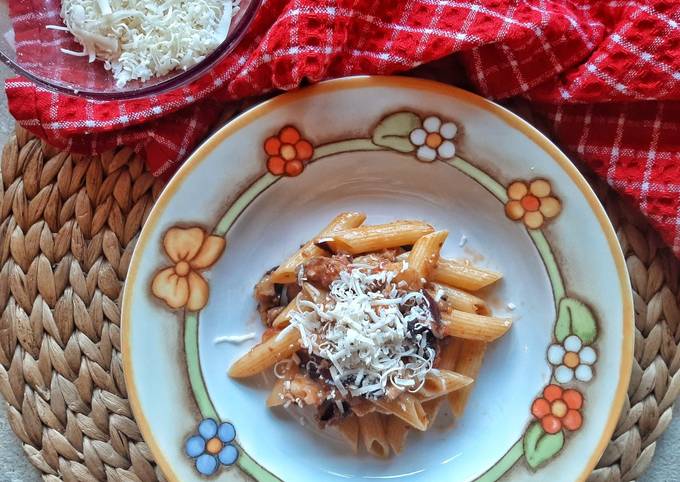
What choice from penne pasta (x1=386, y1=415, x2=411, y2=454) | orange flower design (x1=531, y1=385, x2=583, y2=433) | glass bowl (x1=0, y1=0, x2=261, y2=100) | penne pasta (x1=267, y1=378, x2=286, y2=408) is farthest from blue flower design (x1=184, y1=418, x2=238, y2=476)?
glass bowl (x1=0, y1=0, x2=261, y2=100)

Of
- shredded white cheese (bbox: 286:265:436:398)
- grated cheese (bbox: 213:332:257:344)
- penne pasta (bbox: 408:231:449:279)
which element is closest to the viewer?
shredded white cheese (bbox: 286:265:436:398)

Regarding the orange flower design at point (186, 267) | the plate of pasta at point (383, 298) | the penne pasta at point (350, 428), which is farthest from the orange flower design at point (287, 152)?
the penne pasta at point (350, 428)

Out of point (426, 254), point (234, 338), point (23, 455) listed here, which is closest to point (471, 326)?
point (426, 254)

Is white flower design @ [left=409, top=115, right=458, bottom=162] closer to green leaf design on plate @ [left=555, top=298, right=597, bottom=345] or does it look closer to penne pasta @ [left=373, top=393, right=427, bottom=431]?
green leaf design on plate @ [left=555, top=298, right=597, bottom=345]

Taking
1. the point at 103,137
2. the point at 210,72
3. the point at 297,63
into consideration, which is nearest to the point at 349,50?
the point at 297,63

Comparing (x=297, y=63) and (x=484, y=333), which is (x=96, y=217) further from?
(x=484, y=333)

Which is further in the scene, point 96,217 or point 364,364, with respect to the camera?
point 96,217

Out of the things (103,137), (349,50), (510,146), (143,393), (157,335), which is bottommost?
(143,393)
